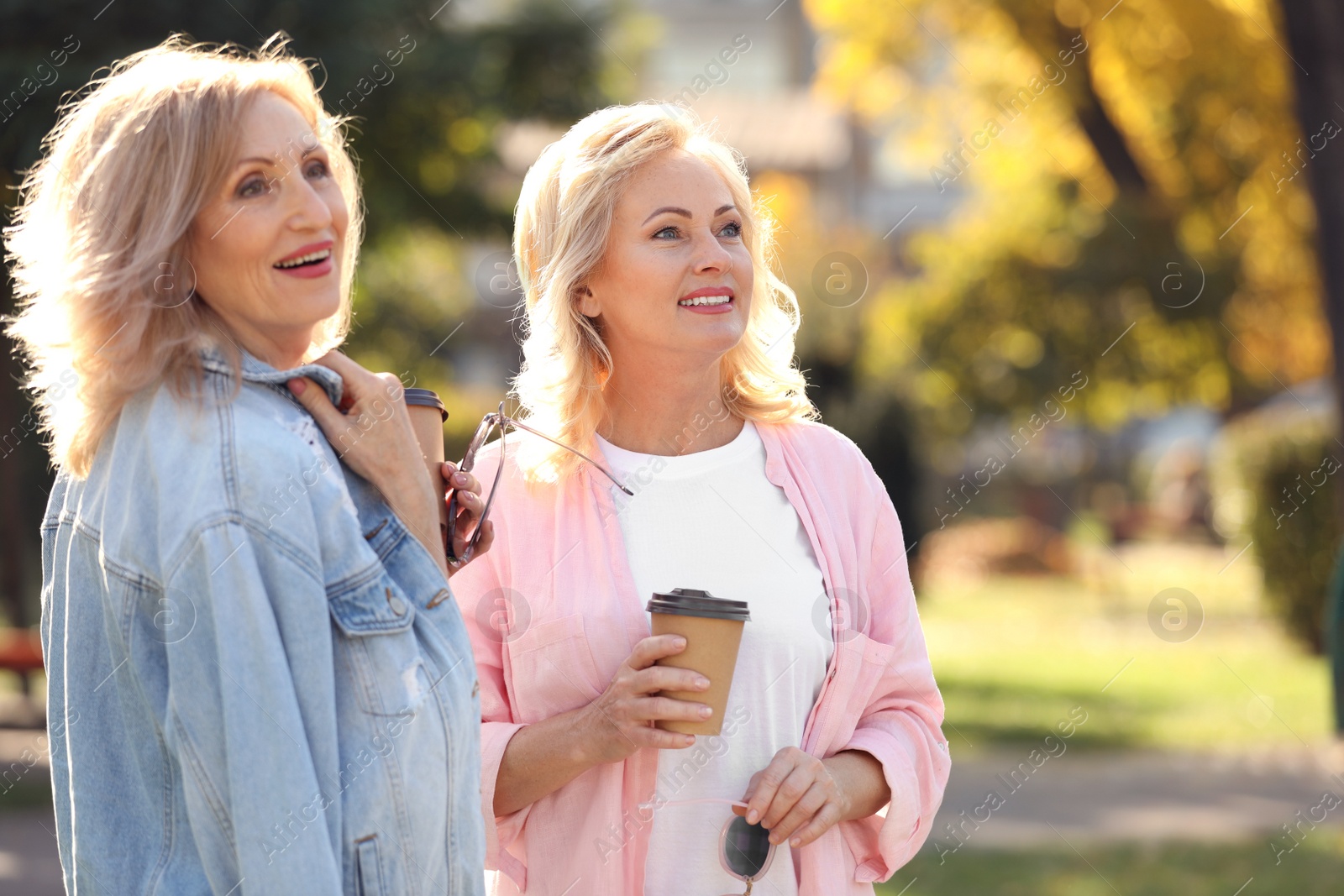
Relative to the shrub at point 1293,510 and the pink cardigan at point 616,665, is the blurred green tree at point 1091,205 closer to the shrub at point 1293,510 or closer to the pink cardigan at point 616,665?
the shrub at point 1293,510

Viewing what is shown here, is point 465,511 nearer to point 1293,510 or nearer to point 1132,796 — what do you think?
point 1132,796

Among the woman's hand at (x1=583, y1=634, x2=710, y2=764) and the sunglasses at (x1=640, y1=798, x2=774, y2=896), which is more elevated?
the woman's hand at (x1=583, y1=634, x2=710, y2=764)

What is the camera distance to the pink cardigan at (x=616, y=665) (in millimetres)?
2562

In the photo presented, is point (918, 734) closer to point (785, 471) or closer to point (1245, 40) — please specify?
point (785, 471)

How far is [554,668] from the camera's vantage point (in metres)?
2.61

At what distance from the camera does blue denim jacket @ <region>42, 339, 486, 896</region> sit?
1.75 meters

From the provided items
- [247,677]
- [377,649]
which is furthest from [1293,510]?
[247,677]

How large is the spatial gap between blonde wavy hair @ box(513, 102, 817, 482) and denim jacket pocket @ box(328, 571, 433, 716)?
0.87 m

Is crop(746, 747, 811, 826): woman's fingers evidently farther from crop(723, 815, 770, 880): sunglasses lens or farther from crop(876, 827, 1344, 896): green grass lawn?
crop(876, 827, 1344, 896): green grass lawn

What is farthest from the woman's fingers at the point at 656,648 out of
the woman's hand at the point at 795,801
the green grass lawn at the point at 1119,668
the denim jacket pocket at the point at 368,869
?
the green grass lawn at the point at 1119,668

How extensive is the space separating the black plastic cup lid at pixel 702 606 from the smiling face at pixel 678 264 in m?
0.56

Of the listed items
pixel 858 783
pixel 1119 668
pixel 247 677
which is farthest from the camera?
pixel 1119 668

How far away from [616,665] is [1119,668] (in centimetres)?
1003

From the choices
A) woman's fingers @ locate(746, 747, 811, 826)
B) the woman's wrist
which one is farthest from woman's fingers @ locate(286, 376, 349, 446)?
the woman's wrist
